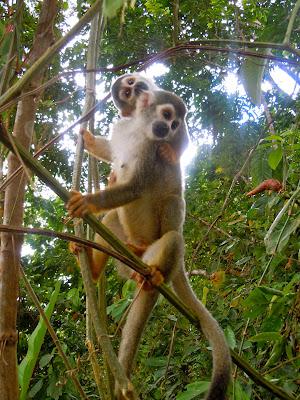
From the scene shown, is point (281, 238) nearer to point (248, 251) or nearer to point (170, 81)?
point (248, 251)

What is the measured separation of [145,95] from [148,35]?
3648mm

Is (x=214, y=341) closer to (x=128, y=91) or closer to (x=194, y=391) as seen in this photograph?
(x=194, y=391)

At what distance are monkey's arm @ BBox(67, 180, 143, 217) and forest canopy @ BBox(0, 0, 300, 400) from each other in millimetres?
81

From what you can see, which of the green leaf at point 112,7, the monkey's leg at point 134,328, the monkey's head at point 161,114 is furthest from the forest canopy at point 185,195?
the monkey's head at point 161,114

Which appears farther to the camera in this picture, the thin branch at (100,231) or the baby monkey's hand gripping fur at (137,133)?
the baby monkey's hand gripping fur at (137,133)

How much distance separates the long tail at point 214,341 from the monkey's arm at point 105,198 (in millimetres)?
519

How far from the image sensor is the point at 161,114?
3.13 m

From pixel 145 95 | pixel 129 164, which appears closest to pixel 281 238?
pixel 129 164

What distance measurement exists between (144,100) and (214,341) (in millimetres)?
1675

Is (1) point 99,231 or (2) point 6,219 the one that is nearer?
(1) point 99,231

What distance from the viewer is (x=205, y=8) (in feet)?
21.5

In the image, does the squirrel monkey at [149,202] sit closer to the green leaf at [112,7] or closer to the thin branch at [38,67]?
the thin branch at [38,67]

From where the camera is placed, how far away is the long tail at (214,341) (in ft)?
7.09

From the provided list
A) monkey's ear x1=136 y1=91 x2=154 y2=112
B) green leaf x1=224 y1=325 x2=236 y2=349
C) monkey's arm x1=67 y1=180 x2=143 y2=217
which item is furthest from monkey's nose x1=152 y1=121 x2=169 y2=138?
green leaf x1=224 y1=325 x2=236 y2=349
